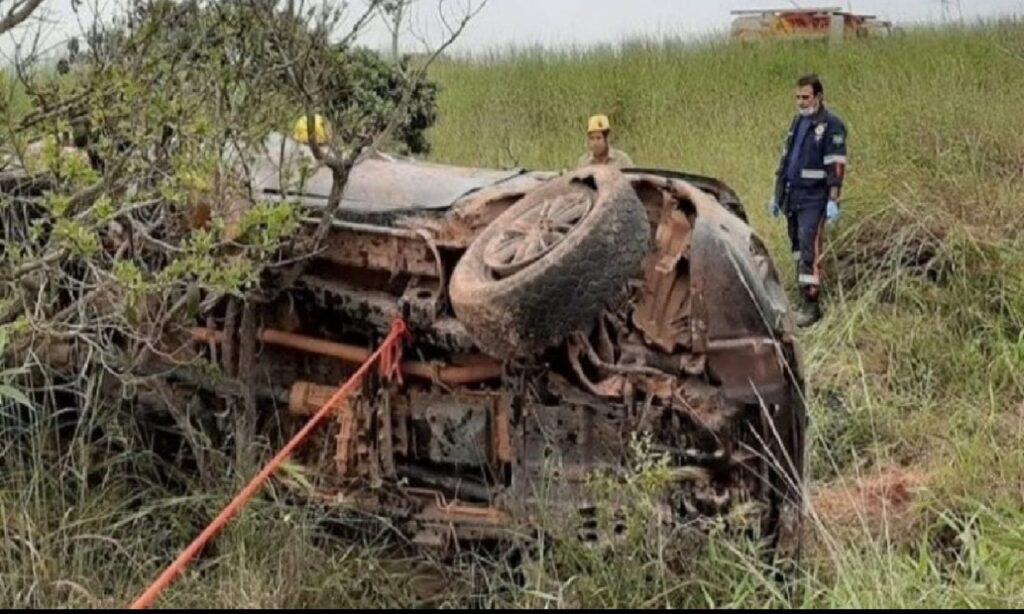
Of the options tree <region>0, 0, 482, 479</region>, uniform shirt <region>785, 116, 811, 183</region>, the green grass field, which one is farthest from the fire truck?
tree <region>0, 0, 482, 479</region>

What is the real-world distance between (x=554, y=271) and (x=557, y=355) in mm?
404

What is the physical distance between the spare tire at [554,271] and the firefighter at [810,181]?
14.1 feet

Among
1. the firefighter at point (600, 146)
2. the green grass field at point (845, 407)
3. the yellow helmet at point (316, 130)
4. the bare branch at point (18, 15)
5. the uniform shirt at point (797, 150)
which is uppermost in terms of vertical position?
the bare branch at point (18, 15)

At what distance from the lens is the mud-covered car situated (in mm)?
3992

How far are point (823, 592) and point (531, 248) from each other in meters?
1.27

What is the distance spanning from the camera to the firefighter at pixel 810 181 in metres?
8.29

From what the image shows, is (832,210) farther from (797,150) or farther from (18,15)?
(18,15)

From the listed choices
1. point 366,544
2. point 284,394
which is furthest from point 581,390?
point 284,394

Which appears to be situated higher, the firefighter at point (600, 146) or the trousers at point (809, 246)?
the firefighter at point (600, 146)

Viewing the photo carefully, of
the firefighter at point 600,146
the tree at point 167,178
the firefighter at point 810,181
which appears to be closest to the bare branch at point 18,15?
the tree at point 167,178

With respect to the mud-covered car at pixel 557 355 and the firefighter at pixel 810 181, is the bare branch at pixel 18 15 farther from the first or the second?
the firefighter at pixel 810 181

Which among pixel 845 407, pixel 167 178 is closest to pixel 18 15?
pixel 167 178

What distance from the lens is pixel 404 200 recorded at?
467cm

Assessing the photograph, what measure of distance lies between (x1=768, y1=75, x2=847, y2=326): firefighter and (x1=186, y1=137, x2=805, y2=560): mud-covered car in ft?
12.5
